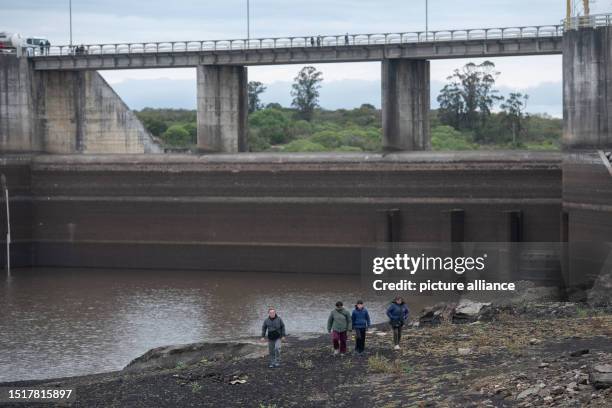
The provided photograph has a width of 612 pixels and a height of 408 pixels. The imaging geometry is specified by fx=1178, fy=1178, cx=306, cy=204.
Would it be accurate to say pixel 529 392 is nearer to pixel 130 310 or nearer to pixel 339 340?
pixel 339 340

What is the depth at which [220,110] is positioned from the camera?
5578 cm

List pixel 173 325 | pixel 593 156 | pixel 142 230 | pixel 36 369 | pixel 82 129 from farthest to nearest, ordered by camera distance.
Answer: pixel 82 129 < pixel 142 230 < pixel 593 156 < pixel 173 325 < pixel 36 369

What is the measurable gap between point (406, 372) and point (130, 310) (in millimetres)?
21658

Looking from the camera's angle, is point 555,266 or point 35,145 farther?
point 35,145

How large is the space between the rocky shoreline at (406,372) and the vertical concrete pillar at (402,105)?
23.1 metres

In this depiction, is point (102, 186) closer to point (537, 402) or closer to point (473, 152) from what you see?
point (473, 152)

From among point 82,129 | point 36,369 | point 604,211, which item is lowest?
point 36,369

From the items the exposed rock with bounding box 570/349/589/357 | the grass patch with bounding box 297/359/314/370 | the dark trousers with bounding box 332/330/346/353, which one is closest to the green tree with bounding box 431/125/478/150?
the dark trousers with bounding box 332/330/346/353

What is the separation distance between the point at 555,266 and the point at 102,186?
73.1 ft

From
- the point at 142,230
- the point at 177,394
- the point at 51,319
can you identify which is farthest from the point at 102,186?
the point at 177,394

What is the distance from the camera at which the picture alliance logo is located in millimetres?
49500

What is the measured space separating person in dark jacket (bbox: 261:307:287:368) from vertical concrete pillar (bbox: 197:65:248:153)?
31219 mm

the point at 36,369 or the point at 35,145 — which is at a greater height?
the point at 35,145

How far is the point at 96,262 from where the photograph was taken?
184ft
